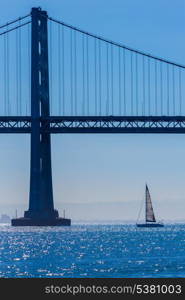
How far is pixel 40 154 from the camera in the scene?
111 metres

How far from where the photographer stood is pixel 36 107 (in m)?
111

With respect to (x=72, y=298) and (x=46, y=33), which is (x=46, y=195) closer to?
(x=46, y=33)

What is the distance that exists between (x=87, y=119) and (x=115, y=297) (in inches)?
3454

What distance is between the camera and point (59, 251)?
2852 inches

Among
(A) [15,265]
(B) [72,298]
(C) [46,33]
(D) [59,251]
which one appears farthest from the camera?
(C) [46,33]

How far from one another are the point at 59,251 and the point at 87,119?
3859cm

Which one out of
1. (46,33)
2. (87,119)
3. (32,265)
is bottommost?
(32,265)

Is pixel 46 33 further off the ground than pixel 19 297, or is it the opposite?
pixel 46 33

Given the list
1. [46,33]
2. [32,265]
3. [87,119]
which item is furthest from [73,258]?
[46,33]

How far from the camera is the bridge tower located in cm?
11044

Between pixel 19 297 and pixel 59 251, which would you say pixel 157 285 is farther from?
pixel 59 251

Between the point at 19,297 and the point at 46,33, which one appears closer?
the point at 19,297

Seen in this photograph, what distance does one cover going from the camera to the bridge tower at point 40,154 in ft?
362

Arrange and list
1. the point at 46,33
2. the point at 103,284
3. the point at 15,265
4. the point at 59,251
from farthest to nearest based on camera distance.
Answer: the point at 46,33 < the point at 59,251 < the point at 15,265 < the point at 103,284
